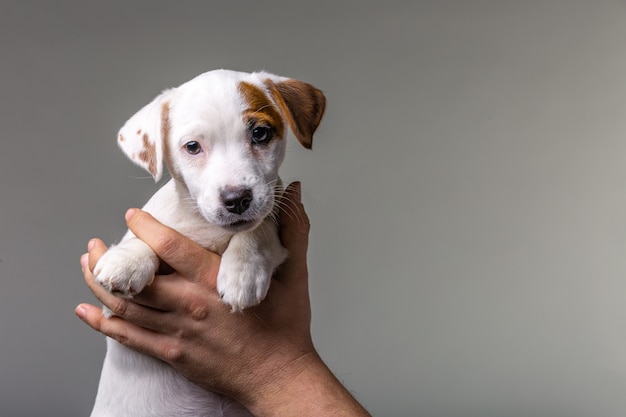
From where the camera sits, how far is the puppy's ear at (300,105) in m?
2.01

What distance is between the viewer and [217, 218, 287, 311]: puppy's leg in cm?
182

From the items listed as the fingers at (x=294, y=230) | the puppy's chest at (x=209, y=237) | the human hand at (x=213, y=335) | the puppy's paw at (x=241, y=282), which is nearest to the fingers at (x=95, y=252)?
the human hand at (x=213, y=335)

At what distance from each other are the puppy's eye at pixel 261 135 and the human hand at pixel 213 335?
0.32 m

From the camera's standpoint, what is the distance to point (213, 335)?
74.6 inches

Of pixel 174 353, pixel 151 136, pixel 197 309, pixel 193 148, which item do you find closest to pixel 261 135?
pixel 193 148

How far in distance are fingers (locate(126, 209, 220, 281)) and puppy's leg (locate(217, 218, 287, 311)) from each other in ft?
0.22

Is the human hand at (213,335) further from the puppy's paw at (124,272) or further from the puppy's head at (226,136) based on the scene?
the puppy's head at (226,136)

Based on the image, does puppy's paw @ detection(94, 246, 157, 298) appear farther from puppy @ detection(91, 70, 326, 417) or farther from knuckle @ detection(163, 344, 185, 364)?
knuckle @ detection(163, 344, 185, 364)

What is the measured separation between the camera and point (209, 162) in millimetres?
1863

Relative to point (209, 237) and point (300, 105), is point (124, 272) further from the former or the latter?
point (300, 105)

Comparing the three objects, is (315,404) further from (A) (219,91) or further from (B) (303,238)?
(A) (219,91)

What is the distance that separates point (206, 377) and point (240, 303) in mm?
255

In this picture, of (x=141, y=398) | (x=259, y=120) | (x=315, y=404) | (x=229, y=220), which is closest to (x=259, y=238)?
(x=229, y=220)

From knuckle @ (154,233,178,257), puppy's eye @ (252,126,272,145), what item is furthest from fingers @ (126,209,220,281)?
puppy's eye @ (252,126,272,145)
